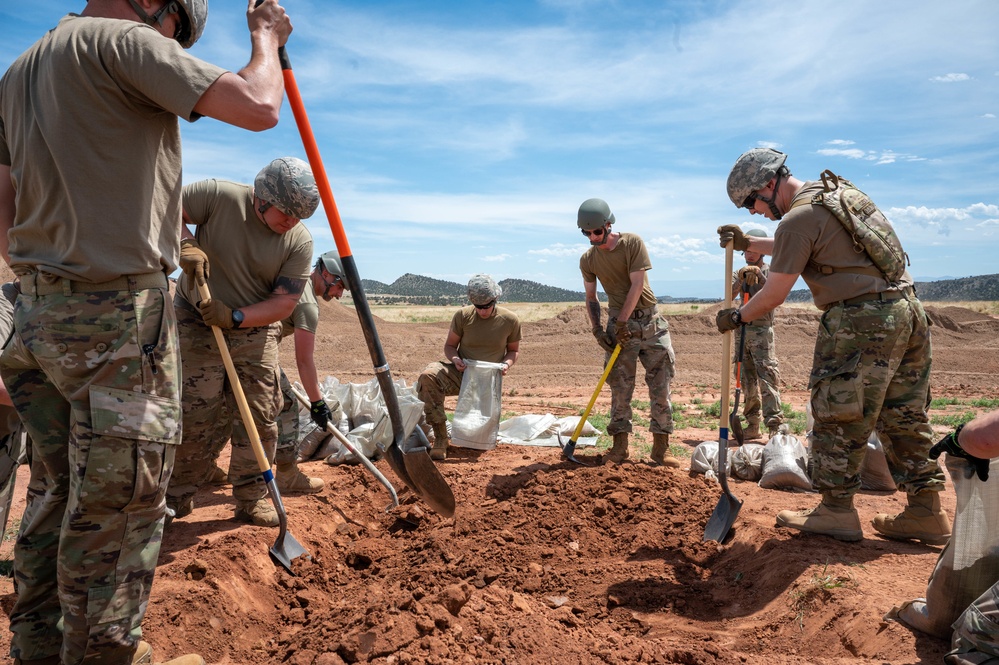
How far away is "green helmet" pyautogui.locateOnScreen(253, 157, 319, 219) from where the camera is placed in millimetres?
3920

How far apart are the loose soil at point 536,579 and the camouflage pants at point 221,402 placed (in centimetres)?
33

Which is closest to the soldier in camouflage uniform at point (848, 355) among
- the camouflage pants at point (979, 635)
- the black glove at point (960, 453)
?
the black glove at point (960, 453)

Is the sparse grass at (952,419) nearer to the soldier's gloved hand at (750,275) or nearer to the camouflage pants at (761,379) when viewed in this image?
the camouflage pants at (761,379)

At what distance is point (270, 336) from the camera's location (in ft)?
14.2

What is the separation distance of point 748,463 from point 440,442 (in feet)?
9.31

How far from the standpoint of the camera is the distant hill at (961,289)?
49594 millimetres

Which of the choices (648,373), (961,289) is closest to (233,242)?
(648,373)

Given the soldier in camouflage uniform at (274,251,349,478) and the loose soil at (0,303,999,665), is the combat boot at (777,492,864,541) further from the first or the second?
the soldier in camouflage uniform at (274,251,349,478)

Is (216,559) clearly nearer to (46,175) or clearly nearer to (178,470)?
(178,470)

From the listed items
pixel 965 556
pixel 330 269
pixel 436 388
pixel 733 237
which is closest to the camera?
pixel 965 556

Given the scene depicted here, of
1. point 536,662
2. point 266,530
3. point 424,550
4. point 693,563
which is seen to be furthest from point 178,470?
point 693,563

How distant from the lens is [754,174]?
398 cm

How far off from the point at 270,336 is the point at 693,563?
2.90m

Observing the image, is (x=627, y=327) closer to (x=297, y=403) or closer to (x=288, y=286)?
(x=297, y=403)
